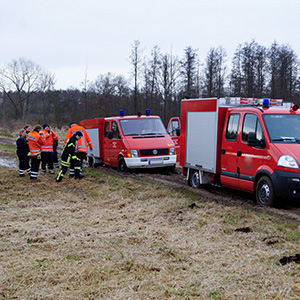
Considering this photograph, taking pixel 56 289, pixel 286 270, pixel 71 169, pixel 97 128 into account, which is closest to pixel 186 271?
pixel 286 270

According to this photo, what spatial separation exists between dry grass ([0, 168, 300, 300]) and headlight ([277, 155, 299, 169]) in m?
1.11

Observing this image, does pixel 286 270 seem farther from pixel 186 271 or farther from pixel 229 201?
pixel 229 201

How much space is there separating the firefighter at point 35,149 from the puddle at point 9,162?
16.9ft

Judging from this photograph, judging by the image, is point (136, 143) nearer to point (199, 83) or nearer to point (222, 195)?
point (222, 195)

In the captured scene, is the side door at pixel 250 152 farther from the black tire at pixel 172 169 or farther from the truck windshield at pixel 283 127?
the black tire at pixel 172 169

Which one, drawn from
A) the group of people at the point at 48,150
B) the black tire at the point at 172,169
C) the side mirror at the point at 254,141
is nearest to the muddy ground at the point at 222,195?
the black tire at the point at 172,169

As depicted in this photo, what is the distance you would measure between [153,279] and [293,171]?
4517mm

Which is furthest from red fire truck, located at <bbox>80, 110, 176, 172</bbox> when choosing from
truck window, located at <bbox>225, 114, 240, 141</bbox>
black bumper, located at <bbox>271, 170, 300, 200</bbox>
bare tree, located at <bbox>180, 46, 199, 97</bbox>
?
bare tree, located at <bbox>180, 46, 199, 97</bbox>

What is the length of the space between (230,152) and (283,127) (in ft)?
4.91

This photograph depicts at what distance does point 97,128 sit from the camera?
1827 cm

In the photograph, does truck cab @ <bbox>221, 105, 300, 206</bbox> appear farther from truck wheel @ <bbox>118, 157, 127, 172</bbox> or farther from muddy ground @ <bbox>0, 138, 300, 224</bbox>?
truck wheel @ <bbox>118, 157, 127, 172</bbox>

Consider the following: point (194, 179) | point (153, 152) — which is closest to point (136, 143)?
point (153, 152)

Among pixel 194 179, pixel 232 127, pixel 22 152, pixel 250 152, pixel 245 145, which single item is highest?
pixel 232 127

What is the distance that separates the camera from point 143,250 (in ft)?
20.2
